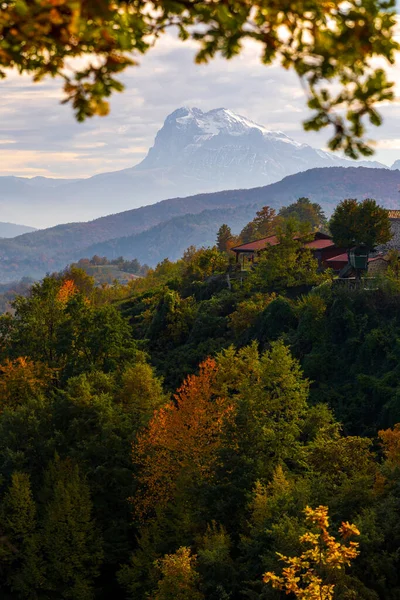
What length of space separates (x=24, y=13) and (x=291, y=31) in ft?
7.09

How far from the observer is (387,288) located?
53719 mm

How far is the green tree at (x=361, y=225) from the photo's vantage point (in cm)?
5747

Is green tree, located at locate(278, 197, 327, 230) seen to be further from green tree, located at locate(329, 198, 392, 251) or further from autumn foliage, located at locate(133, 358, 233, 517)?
autumn foliage, located at locate(133, 358, 233, 517)

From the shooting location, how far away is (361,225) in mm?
57719

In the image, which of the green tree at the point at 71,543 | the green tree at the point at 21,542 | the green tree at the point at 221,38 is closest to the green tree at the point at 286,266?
the green tree at the point at 71,543

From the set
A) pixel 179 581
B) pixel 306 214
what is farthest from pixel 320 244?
pixel 179 581

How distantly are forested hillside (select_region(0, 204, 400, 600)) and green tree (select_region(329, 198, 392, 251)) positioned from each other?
3923 millimetres

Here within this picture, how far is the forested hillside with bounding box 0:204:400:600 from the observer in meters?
25.3

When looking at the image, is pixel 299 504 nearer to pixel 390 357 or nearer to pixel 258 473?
pixel 258 473

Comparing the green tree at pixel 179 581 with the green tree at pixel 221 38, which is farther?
the green tree at pixel 179 581

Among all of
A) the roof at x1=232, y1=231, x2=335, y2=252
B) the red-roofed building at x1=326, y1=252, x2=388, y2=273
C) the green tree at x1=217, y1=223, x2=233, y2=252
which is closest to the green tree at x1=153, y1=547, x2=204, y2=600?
the red-roofed building at x1=326, y1=252, x2=388, y2=273

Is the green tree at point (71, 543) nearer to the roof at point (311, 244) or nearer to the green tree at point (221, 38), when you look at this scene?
the green tree at point (221, 38)

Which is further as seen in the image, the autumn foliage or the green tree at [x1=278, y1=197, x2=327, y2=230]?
the green tree at [x1=278, y1=197, x2=327, y2=230]

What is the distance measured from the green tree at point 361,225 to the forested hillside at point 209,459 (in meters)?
3.92
